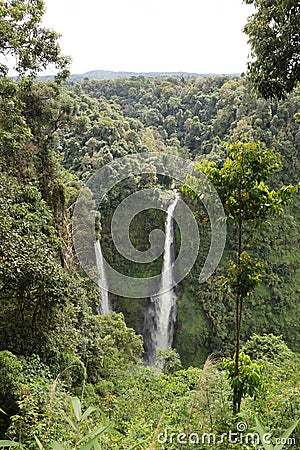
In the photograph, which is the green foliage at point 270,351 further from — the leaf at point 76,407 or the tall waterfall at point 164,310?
the tall waterfall at point 164,310

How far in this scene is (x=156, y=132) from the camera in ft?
84.0

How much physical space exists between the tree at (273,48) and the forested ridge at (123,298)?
12 centimetres

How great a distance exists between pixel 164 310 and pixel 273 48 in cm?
1356

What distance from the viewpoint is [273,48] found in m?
Answer: 3.78

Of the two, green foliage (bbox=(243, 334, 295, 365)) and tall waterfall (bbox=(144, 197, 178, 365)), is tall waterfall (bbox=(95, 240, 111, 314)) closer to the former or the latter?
tall waterfall (bbox=(144, 197, 178, 365))

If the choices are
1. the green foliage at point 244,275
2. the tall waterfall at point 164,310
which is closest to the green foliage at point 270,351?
the green foliage at point 244,275

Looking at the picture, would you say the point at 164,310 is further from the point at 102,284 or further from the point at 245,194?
the point at 245,194

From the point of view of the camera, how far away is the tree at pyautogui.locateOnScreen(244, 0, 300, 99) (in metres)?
3.57

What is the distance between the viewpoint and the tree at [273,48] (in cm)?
357

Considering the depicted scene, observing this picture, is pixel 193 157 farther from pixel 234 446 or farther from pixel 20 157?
pixel 234 446

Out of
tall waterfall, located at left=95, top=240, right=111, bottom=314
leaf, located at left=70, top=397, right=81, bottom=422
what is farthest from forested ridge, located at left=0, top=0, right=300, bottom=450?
tall waterfall, located at left=95, top=240, right=111, bottom=314

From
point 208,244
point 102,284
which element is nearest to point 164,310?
point 102,284

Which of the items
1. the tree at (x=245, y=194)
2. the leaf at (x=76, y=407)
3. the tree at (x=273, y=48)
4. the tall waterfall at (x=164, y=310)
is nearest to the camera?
the leaf at (x=76, y=407)

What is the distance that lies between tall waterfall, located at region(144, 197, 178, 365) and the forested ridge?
37cm
